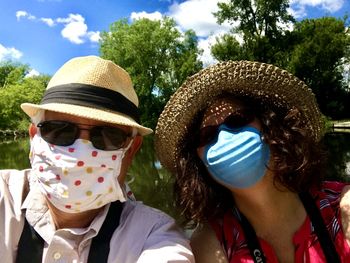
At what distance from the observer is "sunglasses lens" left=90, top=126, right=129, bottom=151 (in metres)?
1.84

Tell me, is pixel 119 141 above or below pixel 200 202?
above

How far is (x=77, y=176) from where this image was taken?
1810mm

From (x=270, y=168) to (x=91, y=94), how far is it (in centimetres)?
92

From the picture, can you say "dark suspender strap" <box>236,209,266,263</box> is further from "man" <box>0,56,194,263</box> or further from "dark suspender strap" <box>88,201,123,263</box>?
"dark suspender strap" <box>88,201,123,263</box>

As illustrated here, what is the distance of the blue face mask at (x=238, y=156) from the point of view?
1.93 m

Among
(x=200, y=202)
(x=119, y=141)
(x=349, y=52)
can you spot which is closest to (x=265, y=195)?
(x=200, y=202)

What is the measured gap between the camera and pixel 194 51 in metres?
36.3

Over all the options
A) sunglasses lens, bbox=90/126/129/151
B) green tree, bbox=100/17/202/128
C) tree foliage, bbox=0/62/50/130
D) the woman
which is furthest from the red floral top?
tree foliage, bbox=0/62/50/130

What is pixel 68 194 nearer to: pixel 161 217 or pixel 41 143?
pixel 41 143

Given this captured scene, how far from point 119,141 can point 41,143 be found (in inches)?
13.9

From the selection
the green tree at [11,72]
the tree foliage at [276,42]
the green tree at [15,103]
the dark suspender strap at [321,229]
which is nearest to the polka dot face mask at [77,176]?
the dark suspender strap at [321,229]

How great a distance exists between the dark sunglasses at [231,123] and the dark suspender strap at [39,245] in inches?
24.5

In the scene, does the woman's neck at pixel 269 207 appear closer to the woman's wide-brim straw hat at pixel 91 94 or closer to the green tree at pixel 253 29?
the woman's wide-brim straw hat at pixel 91 94

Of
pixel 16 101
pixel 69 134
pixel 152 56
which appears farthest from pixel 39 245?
pixel 16 101
